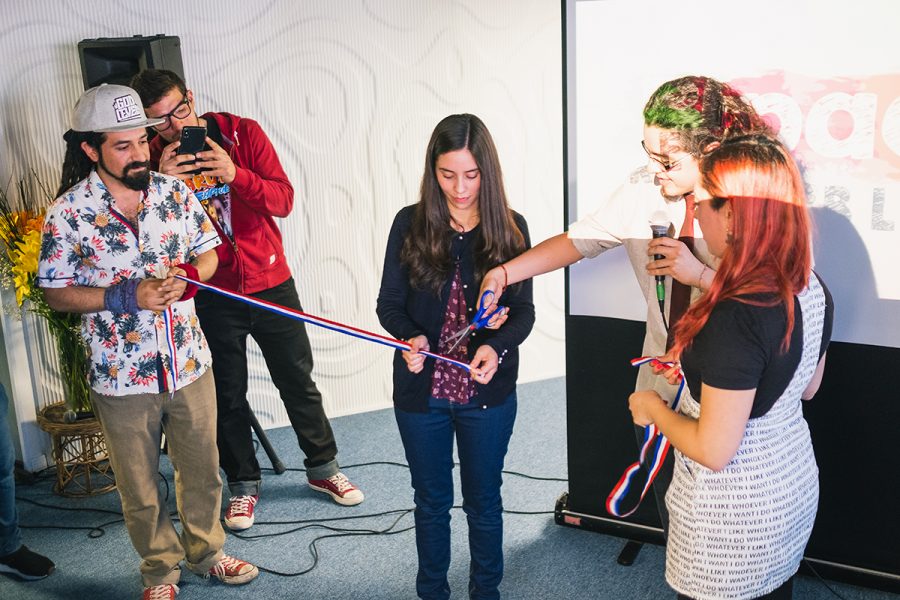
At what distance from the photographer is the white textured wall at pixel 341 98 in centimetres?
375

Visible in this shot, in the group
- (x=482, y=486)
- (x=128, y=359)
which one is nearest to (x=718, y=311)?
(x=482, y=486)

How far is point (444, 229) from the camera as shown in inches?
97.5

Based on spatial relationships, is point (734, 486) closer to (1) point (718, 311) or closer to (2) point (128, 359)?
(1) point (718, 311)

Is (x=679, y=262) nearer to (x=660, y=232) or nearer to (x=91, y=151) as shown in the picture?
(x=660, y=232)

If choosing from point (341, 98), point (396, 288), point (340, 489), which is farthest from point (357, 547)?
point (341, 98)

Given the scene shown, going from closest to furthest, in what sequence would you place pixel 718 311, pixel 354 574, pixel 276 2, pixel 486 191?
1. pixel 718 311
2. pixel 486 191
3. pixel 354 574
4. pixel 276 2

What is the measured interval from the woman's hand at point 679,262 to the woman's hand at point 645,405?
380 millimetres

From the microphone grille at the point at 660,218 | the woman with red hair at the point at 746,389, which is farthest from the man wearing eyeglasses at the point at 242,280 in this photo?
the woman with red hair at the point at 746,389

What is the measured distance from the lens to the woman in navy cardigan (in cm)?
242

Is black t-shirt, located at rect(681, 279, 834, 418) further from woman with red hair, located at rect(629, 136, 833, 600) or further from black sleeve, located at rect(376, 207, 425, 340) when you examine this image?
black sleeve, located at rect(376, 207, 425, 340)

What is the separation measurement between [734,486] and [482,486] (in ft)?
A: 3.10

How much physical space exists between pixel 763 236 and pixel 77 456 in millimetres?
3265

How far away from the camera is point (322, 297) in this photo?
14.3 ft

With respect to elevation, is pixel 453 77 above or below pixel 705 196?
above
